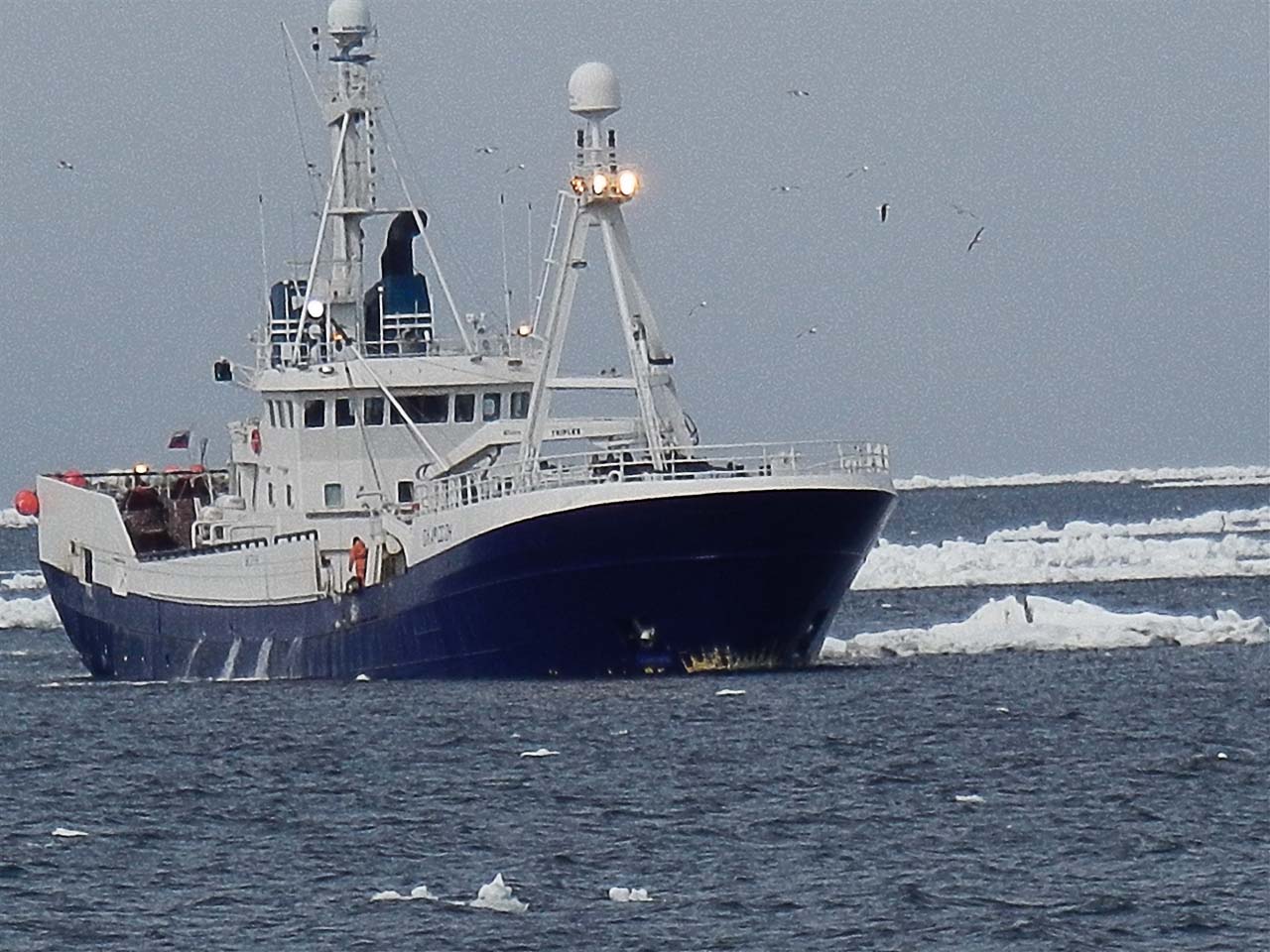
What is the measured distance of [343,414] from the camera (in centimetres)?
5103

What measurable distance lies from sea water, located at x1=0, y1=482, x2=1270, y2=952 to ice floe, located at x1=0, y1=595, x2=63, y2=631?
29.0 meters

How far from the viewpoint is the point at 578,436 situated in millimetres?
48844

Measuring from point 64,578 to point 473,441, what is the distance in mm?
14780

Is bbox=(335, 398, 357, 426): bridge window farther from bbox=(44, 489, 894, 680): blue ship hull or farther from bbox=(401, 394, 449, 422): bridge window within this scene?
bbox=(44, 489, 894, 680): blue ship hull

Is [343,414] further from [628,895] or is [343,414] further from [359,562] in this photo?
[628,895]

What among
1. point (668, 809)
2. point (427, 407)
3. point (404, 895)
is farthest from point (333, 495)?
point (404, 895)

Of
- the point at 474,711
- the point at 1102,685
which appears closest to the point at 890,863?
the point at 474,711

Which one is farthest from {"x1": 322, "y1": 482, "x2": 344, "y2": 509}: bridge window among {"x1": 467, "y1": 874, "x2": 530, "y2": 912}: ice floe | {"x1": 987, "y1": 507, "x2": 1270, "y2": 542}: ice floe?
{"x1": 987, "y1": 507, "x2": 1270, "y2": 542}: ice floe

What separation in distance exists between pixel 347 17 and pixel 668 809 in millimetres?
22900

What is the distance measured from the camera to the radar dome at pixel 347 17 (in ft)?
175

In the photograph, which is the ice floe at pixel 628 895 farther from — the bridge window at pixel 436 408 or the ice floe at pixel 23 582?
the ice floe at pixel 23 582

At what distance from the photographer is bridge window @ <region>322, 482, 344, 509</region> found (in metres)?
51.3

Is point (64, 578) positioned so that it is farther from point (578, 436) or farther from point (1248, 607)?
point (1248, 607)

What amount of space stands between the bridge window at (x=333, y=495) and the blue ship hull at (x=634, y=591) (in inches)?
132
